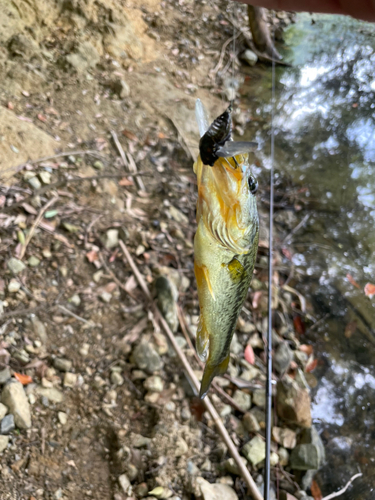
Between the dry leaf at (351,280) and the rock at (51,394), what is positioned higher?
the dry leaf at (351,280)

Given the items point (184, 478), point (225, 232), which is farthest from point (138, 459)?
point (225, 232)

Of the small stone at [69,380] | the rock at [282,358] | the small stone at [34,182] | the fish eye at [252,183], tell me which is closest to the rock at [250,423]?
the rock at [282,358]

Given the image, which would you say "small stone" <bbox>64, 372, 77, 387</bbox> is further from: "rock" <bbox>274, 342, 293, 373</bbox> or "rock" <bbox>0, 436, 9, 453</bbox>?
"rock" <bbox>274, 342, 293, 373</bbox>

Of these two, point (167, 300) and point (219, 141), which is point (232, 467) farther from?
point (219, 141)

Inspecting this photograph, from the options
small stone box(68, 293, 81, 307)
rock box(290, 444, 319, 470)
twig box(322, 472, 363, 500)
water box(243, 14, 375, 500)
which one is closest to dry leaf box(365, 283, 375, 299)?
water box(243, 14, 375, 500)

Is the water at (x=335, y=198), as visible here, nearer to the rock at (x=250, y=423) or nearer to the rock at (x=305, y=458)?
the rock at (x=305, y=458)

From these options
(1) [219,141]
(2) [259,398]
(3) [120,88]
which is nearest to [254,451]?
(2) [259,398]
